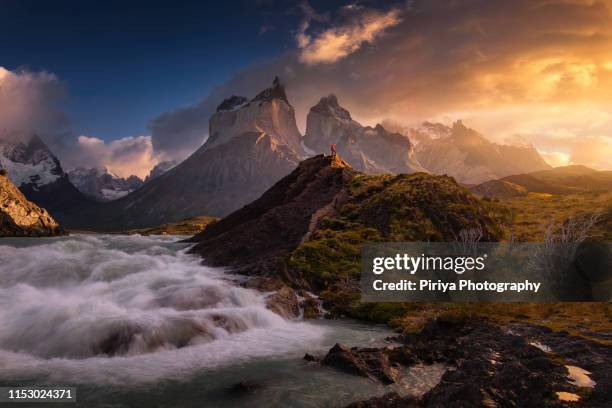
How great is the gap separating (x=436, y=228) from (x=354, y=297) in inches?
999

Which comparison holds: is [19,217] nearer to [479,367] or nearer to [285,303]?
[285,303]

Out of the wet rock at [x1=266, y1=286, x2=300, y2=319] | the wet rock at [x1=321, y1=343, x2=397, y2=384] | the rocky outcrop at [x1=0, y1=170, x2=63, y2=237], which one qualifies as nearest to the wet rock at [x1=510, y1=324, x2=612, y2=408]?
the wet rock at [x1=321, y1=343, x2=397, y2=384]

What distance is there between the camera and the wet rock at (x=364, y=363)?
24234 mm

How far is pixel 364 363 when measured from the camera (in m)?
25.5

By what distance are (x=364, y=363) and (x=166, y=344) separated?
45.9 ft

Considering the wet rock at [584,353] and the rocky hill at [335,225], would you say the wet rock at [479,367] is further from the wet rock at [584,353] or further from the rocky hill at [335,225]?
the rocky hill at [335,225]

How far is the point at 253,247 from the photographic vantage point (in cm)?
6750

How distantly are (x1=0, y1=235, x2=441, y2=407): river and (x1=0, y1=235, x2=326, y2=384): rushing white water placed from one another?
0.27ft

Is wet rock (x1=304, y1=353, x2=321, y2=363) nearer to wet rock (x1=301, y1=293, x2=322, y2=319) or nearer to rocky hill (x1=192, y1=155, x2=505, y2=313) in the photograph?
wet rock (x1=301, y1=293, x2=322, y2=319)

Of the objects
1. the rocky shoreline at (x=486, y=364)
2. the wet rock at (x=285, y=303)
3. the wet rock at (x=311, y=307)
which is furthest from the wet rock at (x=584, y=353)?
the wet rock at (x=285, y=303)

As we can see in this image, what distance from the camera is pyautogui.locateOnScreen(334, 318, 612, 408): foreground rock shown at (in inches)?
746

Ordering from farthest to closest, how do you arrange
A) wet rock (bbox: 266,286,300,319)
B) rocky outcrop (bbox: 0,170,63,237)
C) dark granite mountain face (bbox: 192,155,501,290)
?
1. rocky outcrop (bbox: 0,170,63,237)
2. dark granite mountain face (bbox: 192,155,501,290)
3. wet rock (bbox: 266,286,300,319)

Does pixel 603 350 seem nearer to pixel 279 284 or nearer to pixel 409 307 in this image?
pixel 409 307

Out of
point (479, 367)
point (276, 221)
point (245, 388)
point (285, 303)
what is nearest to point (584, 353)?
point (479, 367)
